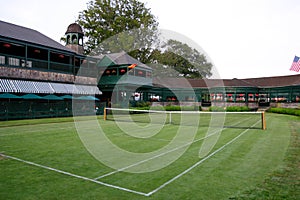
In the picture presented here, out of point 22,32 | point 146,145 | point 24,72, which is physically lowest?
point 146,145

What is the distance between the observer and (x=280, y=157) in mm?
8672

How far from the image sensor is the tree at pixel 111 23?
4853 cm

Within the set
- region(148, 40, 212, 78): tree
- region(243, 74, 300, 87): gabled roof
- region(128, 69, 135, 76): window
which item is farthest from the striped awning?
region(243, 74, 300, 87): gabled roof

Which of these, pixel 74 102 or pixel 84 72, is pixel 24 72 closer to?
pixel 74 102

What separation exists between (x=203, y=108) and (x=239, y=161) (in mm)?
39352

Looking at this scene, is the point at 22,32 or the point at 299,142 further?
the point at 22,32

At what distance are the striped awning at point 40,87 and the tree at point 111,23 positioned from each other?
20403 mm

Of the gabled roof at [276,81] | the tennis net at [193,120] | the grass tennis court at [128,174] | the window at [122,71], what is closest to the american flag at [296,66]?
the tennis net at [193,120]

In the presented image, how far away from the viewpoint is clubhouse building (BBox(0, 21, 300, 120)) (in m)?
23.9

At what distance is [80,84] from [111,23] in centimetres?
2339

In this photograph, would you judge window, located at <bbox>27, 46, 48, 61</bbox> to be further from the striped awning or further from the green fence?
the green fence

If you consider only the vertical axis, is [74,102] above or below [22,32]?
below

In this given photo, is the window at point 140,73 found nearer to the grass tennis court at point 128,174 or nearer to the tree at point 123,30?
the tree at point 123,30

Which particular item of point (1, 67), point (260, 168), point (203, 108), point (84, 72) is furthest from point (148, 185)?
point (203, 108)
